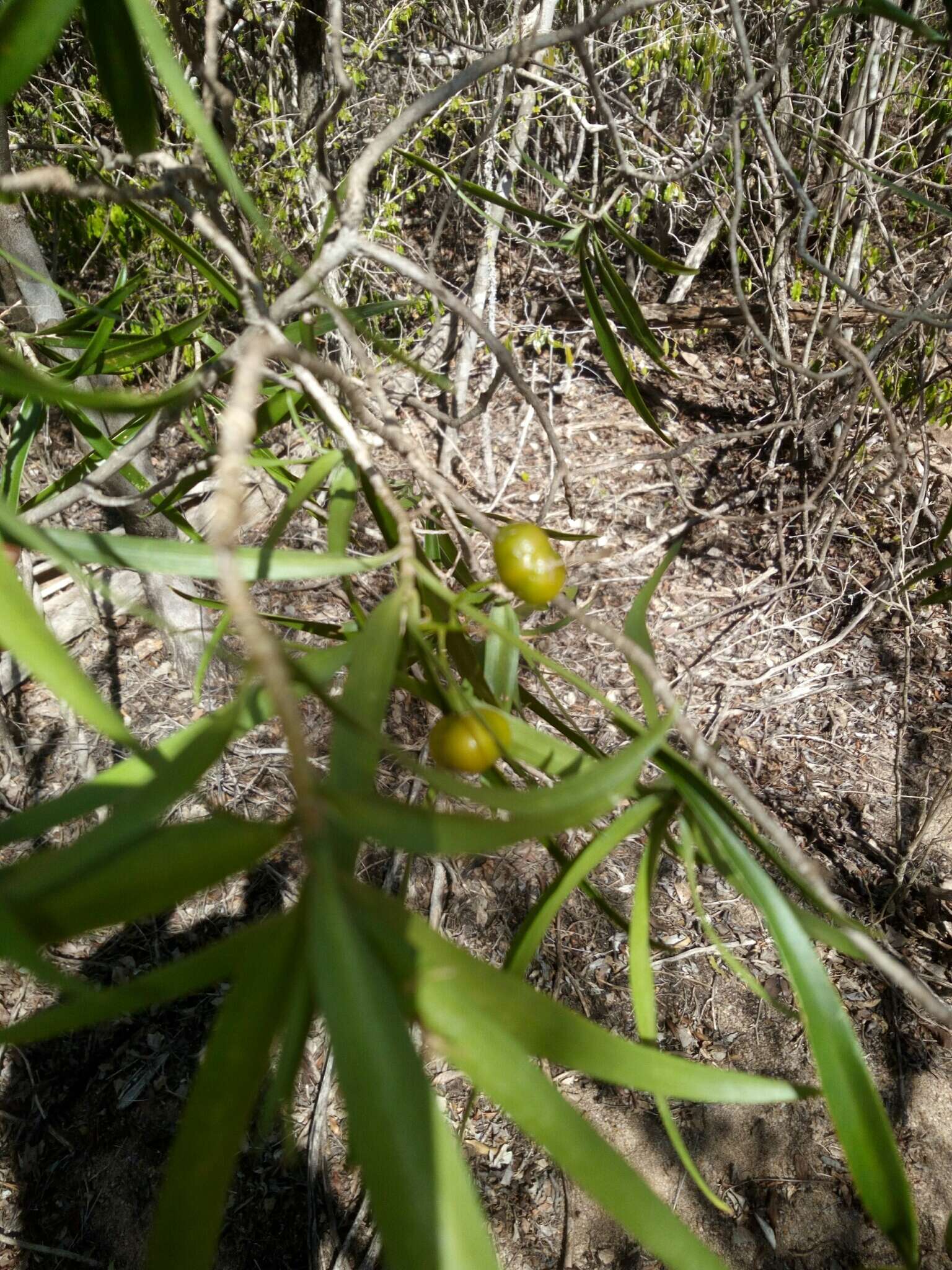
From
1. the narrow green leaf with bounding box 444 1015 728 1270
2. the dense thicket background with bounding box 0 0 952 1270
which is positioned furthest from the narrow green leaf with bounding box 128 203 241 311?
the narrow green leaf with bounding box 444 1015 728 1270

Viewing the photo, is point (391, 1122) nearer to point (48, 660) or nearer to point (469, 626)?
point (48, 660)

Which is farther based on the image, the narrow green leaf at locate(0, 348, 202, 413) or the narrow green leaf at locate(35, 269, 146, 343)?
the narrow green leaf at locate(35, 269, 146, 343)

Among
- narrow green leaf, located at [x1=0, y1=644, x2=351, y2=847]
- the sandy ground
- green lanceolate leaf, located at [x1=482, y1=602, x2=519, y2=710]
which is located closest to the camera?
narrow green leaf, located at [x1=0, y1=644, x2=351, y2=847]

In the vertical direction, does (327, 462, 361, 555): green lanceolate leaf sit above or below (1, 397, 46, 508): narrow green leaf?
below

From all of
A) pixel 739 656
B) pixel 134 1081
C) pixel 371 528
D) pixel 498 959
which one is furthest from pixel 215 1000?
pixel 739 656

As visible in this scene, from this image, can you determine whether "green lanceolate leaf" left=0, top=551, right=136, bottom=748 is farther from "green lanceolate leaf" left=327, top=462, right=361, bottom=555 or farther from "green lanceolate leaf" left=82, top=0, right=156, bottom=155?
"green lanceolate leaf" left=82, top=0, right=156, bottom=155

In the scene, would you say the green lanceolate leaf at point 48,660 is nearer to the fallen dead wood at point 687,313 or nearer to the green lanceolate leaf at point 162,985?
the green lanceolate leaf at point 162,985

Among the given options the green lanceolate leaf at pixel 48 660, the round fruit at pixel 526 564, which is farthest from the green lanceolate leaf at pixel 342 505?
the green lanceolate leaf at pixel 48 660
